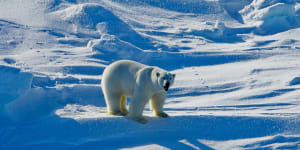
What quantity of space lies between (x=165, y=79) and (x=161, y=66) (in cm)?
468

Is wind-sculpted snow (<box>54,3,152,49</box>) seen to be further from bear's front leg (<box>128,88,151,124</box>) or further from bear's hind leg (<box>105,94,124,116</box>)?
bear's front leg (<box>128,88,151,124</box>)

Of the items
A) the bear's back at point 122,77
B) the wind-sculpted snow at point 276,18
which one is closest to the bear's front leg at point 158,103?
the bear's back at point 122,77

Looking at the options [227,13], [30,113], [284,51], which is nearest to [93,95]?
[30,113]

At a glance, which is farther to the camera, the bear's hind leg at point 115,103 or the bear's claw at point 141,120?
the bear's hind leg at point 115,103

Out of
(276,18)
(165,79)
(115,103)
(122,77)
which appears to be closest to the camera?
(165,79)

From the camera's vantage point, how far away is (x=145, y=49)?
33.8 feet

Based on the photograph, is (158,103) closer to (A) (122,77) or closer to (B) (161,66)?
(A) (122,77)

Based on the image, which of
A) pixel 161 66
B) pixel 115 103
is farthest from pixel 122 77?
pixel 161 66

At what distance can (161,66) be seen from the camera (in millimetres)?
9305

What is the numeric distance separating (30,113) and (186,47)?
6.02 metres

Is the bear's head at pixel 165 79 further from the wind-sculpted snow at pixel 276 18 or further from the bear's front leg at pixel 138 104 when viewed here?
the wind-sculpted snow at pixel 276 18

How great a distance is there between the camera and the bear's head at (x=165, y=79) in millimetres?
4602

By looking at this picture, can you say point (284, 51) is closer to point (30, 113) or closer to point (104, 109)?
point (104, 109)

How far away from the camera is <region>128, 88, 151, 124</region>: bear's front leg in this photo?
197 inches
